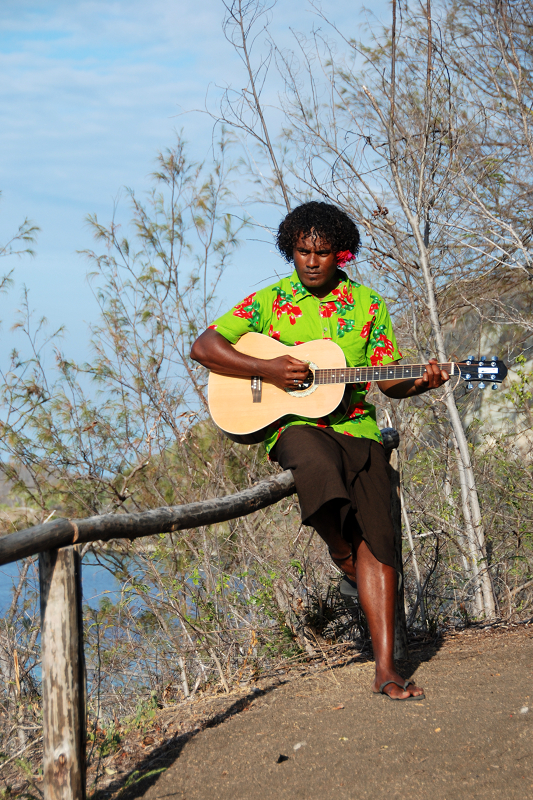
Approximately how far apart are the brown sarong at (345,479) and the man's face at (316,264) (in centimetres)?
64

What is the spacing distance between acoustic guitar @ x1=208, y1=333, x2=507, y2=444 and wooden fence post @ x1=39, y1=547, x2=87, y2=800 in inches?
51.7

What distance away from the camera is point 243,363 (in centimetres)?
298

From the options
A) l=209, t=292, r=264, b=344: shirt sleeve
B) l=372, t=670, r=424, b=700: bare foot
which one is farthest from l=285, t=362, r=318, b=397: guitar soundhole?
l=372, t=670, r=424, b=700: bare foot

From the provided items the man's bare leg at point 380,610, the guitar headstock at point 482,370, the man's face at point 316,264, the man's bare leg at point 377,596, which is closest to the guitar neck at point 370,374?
the guitar headstock at point 482,370

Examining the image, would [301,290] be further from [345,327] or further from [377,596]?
[377,596]

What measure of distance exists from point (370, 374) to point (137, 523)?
1.26 metres

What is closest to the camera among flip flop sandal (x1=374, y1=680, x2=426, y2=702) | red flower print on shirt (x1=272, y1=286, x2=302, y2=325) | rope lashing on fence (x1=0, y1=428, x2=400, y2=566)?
rope lashing on fence (x1=0, y1=428, x2=400, y2=566)

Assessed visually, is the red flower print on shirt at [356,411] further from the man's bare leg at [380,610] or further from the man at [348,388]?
the man's bare leg at [380,610]

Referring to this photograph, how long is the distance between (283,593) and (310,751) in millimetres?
1651

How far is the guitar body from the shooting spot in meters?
2.92

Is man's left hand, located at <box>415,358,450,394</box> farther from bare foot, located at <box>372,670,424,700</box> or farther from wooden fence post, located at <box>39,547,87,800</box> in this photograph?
wooden fence post, located at <box>39,547,87,800</box>

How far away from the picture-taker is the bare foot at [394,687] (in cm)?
252

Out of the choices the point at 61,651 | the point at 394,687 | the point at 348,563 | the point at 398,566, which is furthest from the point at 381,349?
the point at 61,651

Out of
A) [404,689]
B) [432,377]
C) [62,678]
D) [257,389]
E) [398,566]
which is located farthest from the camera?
[398,566]
